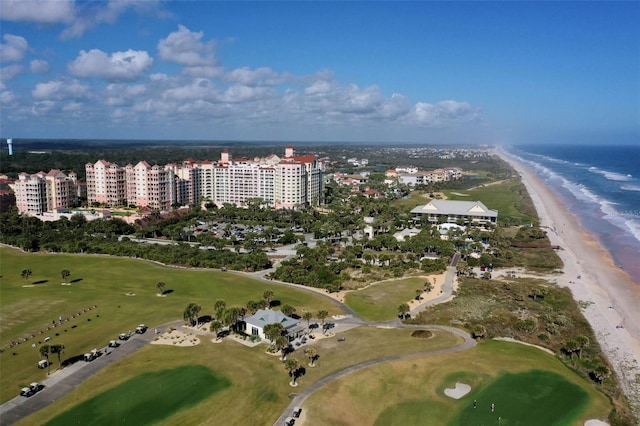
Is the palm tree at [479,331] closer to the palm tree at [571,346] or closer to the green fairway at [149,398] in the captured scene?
the palm tree at [571,346]

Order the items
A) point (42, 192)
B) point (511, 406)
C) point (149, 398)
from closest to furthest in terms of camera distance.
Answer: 1. point (511, 406)
2. point (149, 398)
3. point (42, 192)

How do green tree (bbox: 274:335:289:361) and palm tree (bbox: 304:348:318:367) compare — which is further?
green tree (bbox: 274:335:289:361)

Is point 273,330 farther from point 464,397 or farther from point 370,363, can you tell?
point 464,397

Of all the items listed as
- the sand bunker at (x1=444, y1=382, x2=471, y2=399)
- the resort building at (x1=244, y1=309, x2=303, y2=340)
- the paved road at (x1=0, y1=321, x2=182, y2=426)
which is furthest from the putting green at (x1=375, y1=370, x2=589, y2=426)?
the paved road at (x1=0, y1=321, x2=182, y2=426)

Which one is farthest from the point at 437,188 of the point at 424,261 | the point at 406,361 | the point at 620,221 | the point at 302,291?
the point at 406,361

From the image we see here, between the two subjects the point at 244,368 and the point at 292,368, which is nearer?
the point at 292,368

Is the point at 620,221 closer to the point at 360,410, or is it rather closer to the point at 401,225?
the point at 401,225

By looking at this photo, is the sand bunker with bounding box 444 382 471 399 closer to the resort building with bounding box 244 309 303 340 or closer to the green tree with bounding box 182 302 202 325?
the resort building with bounding box 244 309 303 340

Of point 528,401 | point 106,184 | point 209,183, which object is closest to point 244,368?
point 528,401
